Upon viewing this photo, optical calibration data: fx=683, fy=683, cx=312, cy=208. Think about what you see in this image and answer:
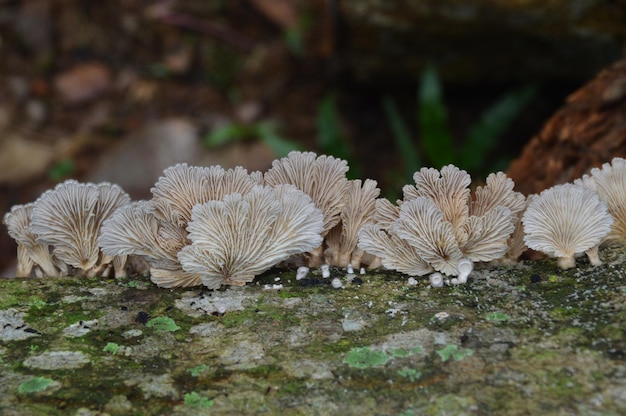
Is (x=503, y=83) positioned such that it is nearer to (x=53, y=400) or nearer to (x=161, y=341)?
(x=161, y=341)

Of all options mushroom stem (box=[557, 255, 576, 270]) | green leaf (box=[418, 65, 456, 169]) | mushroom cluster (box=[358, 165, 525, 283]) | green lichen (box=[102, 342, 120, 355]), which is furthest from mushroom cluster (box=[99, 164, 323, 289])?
green leaf (box=[418, 65, 456, 169])

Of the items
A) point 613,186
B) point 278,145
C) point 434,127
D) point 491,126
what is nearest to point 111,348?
point 613,186

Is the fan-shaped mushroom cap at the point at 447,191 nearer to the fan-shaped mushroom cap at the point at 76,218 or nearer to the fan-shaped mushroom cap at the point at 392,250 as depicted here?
the fan-shaped mushroom cap at the point at 392,250

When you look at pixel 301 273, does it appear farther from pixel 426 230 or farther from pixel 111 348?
pixel 111 348

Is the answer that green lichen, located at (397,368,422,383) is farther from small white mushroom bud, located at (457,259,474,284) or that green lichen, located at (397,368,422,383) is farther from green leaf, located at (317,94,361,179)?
green leaf, located at (317,94,361,179)

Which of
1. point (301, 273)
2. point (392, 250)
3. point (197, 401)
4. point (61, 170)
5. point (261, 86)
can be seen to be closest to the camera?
point (197, 401)
